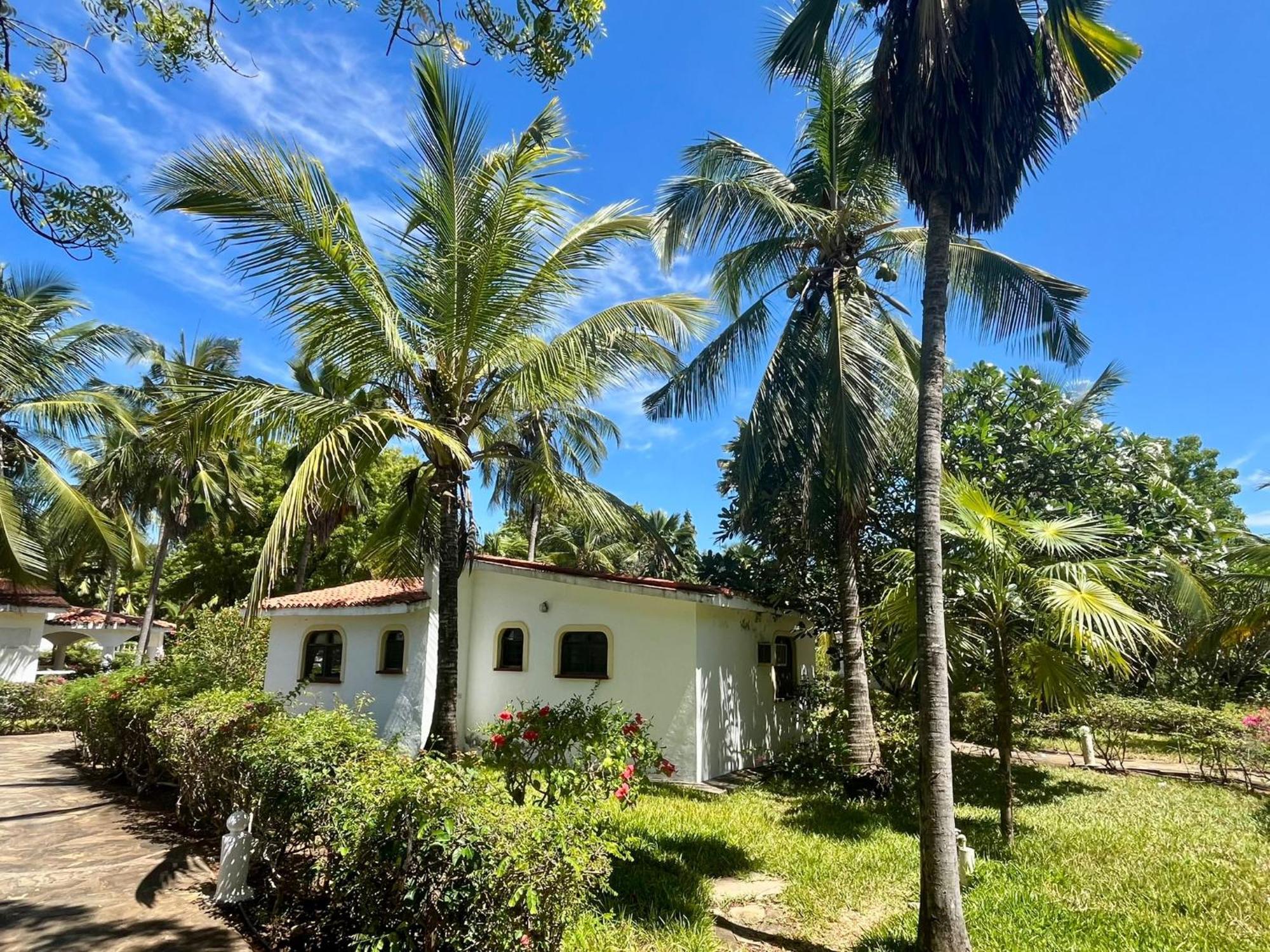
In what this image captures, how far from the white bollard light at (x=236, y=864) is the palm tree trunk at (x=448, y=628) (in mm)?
2316

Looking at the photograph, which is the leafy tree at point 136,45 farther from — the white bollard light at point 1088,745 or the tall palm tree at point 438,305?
the white bollard light at point 1088,745

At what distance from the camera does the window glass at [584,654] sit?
12.3m

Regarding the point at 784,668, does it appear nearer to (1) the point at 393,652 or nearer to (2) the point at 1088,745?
(2) the point at 1088,745

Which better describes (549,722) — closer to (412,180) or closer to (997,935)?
(997,935)

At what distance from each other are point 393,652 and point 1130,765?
54.2 ft

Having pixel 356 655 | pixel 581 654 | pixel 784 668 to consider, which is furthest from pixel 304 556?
pixel 784 668

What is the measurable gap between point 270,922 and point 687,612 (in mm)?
7679

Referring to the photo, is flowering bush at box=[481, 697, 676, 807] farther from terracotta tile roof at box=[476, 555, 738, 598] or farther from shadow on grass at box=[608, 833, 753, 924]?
terracotta tile roof at box=[476, 555, 738, 598]

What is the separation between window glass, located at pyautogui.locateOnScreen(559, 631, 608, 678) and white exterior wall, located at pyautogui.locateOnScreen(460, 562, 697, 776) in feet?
0.47

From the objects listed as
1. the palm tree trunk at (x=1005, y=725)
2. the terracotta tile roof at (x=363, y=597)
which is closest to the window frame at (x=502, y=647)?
the terracotta tile roof at (x=363, y=597)

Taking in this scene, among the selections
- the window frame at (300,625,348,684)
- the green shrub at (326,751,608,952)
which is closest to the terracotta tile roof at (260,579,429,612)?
the window frame at (300,625,348,684)

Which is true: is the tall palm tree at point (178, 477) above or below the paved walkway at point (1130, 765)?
above

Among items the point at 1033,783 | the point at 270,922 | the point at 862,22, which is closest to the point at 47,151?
the point at 270,922

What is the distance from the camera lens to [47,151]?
3939mm
